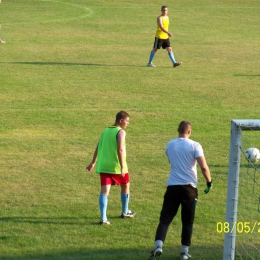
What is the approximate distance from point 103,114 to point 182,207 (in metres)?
8.58

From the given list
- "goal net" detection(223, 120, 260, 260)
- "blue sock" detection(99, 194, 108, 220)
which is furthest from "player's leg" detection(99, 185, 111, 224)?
"goal net" detection(223, 120, 260, 260)

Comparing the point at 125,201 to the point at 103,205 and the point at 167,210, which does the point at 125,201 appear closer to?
the point at 103,205

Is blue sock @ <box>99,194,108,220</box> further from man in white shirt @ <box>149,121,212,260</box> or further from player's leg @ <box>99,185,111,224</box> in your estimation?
man in white shirt @ <box>149,121,212,260</box>

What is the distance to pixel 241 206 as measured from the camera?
1112 centimetres

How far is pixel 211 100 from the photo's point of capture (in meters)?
19.2

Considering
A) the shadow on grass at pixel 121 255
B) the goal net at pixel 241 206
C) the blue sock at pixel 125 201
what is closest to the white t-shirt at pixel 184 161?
the goal net at pixel 241 206

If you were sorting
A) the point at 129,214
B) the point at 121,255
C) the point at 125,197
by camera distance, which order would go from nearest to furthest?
the point at 121,255 < the point at 125,197 < the point at 129,214

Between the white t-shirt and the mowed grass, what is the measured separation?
1079 mm

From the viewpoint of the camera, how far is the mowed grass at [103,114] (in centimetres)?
1015

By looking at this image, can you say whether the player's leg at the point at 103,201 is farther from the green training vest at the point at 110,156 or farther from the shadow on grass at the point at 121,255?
the shadow on grass at the point at 121,255

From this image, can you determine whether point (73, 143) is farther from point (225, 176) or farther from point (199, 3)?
point (199, 3)

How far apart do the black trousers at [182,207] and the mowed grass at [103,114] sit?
1.56 feet

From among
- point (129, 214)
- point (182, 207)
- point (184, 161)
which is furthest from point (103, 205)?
point (184, 161)

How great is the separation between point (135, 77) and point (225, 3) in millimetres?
23726
